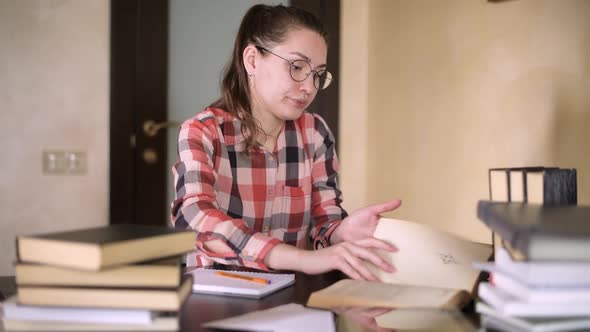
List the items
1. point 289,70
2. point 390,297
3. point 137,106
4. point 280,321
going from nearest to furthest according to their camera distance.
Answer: point 280,321, point 390,297, point 289,70, point 137,106

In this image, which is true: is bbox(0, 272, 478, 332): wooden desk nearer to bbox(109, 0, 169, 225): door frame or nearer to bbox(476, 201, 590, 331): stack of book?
bbox(476, 201, 590, 331): stack of book

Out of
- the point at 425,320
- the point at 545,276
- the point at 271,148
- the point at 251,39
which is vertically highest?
the point at 251,39

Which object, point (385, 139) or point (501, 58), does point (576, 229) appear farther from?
point (385, 139)

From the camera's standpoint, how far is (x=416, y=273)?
A: 1051 mm

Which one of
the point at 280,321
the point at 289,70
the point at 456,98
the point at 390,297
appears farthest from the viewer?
the point at 456,98

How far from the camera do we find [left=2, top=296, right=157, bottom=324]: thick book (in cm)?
70

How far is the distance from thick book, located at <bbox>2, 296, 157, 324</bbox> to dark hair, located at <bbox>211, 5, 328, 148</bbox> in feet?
3.20

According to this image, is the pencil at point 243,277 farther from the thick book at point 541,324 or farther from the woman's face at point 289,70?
the woman's face at point 289,70

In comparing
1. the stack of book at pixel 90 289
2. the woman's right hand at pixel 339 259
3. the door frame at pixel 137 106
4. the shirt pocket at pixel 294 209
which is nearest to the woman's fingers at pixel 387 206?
the woman's right hand at pixel 339 259

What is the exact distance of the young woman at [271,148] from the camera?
1.43m

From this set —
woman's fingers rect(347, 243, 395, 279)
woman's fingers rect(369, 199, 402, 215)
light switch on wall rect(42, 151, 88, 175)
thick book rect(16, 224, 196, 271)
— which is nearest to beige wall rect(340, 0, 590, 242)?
woman's fingers rect(369, 199, 402, 215)

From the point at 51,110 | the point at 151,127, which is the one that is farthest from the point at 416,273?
the point at 51,110

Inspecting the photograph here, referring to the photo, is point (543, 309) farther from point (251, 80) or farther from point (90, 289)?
point (251, 80)

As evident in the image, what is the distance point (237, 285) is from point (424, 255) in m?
0.32
